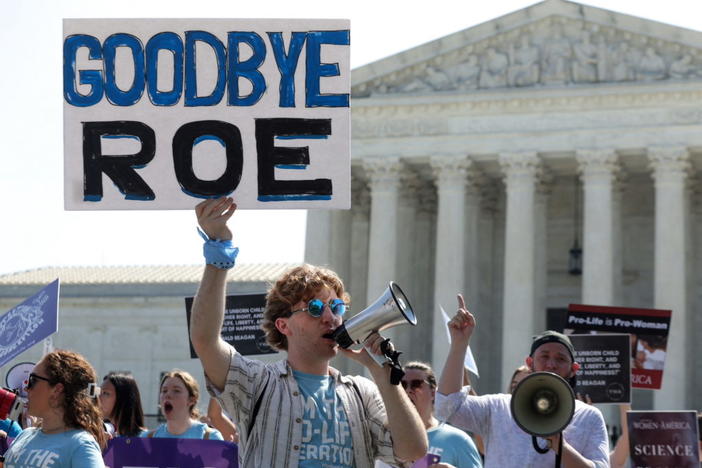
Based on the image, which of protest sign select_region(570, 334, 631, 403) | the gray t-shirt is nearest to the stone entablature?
protest sign select_region(570, 334, 631, 403)

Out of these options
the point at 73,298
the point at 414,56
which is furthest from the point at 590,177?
the point at 73,298

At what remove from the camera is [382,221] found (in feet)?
171

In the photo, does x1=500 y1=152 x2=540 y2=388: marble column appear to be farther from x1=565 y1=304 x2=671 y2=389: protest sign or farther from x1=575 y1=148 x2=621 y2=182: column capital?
x1=565 y1=304 x2=671 y2=389: protest sign

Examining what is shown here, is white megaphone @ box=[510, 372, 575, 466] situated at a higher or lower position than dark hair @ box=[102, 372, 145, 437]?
higher

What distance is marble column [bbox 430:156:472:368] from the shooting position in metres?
50.7

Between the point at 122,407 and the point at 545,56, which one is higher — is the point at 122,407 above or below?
below

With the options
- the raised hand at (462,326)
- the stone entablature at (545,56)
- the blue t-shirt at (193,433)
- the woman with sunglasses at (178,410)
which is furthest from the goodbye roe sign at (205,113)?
the stone entablature at (545,56)

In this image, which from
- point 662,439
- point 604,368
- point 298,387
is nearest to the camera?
point 298,387

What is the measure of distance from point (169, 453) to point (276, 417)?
11.6ft

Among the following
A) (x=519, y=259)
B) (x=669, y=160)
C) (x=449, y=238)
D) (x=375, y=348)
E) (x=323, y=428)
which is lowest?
(x=519, y=259)

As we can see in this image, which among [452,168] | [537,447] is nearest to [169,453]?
[537,447]

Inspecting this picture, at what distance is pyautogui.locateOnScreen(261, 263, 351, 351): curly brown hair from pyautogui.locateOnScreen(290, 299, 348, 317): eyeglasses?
0.06 meters

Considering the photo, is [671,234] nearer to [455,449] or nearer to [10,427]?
[10,427]

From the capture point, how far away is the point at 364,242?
57.1 metres
